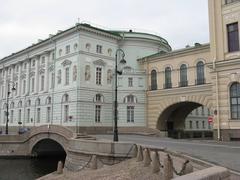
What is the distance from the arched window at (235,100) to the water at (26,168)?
17.2 m

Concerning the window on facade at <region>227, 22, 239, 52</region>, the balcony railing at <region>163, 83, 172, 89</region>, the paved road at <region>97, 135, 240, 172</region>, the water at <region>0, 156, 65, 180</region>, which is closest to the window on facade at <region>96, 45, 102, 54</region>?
the balcony railing at <region>163, 83, 172, 89</region>

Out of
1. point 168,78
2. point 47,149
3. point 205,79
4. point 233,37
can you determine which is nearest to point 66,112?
point 47,149

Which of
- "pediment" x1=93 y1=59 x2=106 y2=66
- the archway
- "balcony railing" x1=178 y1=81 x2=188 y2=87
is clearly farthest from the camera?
"pediment" x1=93 y1=59 x2=106 y2=66

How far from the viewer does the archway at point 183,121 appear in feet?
140

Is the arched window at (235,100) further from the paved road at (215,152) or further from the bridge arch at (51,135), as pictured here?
the bridge arch at (51,135)

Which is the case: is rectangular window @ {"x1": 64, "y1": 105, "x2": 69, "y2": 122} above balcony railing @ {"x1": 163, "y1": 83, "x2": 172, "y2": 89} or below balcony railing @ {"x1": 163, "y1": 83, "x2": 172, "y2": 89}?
→ below

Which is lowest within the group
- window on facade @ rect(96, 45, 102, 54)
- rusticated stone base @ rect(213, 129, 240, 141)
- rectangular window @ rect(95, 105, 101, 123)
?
rusticated stone base @ rect(213, 129, 240, 141)

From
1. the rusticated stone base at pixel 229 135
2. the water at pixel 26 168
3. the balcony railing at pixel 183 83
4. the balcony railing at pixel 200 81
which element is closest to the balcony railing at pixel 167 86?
the balcony railing at pixel 183 83

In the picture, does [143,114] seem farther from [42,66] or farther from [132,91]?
[42,66]

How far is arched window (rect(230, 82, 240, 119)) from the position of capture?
87.7ft

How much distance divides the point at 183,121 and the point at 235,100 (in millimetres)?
22641

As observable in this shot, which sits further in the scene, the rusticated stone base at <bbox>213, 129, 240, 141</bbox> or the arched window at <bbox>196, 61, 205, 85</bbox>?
the arched window at <bbox>196, 61, 205, 85</bbox>

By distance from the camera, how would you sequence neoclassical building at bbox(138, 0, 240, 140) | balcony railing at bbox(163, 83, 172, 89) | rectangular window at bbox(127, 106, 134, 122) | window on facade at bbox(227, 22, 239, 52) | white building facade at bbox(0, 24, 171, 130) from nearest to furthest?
neoclassical building at bbox(138, 0, 240, 140), window on facade at bbox(227, 22, 239, 52), balcony railing at bbox(163, 83, 172, 89), white building facade at bbox(0, 24, 171, 130), rectangular window at bbox(127, 106, 134, 122)

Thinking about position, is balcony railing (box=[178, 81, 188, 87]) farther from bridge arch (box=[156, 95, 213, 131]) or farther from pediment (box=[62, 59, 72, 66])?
pediment (box=[62, 59, 72, 66])
